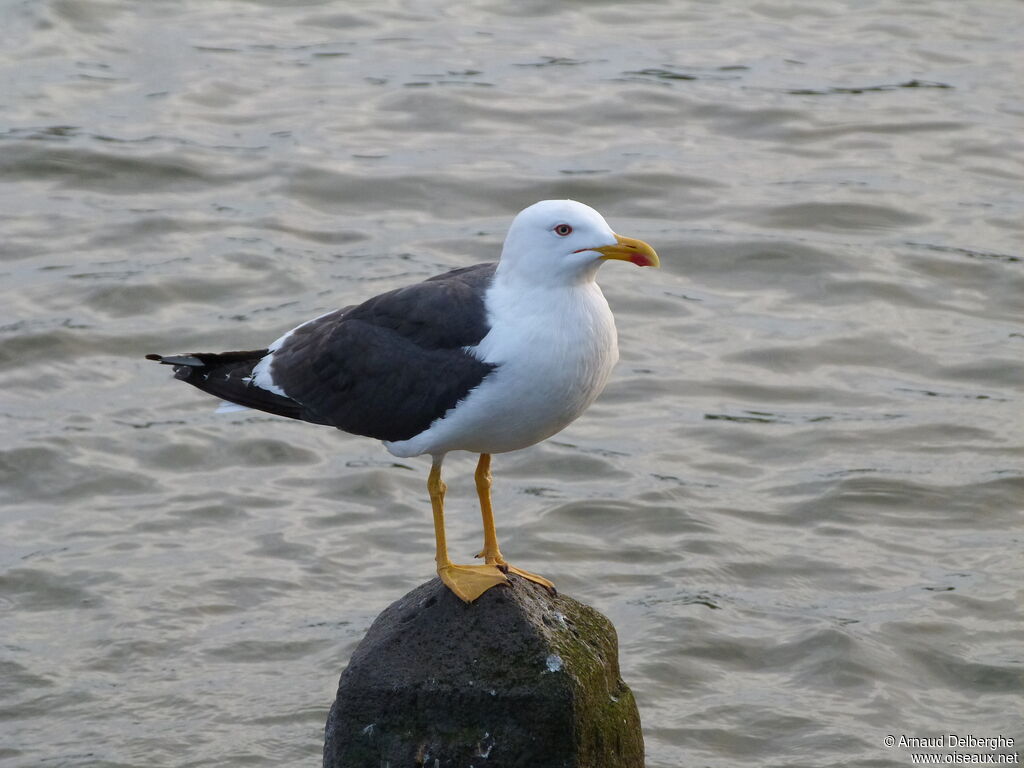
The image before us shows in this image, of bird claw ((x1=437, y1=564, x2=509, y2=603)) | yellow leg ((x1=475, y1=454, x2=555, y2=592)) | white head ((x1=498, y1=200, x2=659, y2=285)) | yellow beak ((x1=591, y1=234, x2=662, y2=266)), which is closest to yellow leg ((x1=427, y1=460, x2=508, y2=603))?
bird claw ((x1=437, y1=564, x2=509, y2=603))

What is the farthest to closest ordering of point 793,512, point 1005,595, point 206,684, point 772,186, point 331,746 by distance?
point 772,186 < point 793,512 < point 1005,595 < point 206,684 < point 331,746

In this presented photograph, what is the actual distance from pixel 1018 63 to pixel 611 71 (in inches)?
179

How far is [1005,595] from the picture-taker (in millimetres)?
10023

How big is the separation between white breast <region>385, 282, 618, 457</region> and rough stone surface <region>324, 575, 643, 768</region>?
0.72 meters

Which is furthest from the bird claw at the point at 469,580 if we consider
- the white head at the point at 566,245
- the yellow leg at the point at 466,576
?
the white head at the point at 566,245

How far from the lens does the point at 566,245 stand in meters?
6.14

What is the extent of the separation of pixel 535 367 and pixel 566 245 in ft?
1.69

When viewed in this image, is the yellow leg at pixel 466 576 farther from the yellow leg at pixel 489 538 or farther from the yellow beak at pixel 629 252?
the yellow beak at pixel 629 252

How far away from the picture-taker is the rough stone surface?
6230mm

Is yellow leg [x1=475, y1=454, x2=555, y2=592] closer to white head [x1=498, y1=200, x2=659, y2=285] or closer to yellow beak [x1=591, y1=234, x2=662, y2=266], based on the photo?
white head [x1=498, y1=200, x2=659, y2=285]

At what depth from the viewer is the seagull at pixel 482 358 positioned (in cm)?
606

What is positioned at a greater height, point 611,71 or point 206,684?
point 611,71

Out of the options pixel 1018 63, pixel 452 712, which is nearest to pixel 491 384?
pixel 452 712

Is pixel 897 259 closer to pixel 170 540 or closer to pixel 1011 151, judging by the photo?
pixel 1011 151
